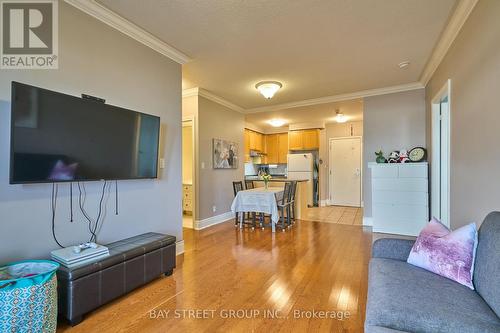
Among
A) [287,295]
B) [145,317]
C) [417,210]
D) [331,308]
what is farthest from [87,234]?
[417,210]

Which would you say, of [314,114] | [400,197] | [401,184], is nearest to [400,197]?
[400,197]

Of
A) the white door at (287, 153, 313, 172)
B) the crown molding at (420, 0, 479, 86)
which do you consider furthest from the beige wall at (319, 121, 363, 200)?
the crown molding at (420, 0, 479, 86)

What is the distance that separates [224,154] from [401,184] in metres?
3.35

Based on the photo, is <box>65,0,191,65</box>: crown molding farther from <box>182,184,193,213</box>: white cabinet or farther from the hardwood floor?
<box>182,184,193,213</box>: white cabinet

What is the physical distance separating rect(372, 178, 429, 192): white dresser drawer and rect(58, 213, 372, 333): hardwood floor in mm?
1078

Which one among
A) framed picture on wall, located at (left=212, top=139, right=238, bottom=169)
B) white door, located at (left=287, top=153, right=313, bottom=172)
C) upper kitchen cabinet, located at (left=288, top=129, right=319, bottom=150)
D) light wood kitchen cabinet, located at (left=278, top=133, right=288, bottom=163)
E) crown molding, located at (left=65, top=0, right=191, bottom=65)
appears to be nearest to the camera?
crown molding, located at (left=65, top=0, right=191, bottom=65)

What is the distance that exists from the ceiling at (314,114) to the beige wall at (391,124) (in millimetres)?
458

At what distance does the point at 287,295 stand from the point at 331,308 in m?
0.38

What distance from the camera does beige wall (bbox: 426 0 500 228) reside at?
175 cm

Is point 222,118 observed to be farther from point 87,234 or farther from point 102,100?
point 87,234

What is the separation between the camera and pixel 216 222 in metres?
5.00

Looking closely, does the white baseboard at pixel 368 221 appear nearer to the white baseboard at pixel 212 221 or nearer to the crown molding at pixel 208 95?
the white baseboard at pixel 212 221

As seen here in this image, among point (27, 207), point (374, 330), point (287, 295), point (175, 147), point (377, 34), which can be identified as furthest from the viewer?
point (175, 147)

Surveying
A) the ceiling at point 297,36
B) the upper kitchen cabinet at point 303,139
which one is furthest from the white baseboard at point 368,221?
the upper kitchen cabinet at point 303,139
